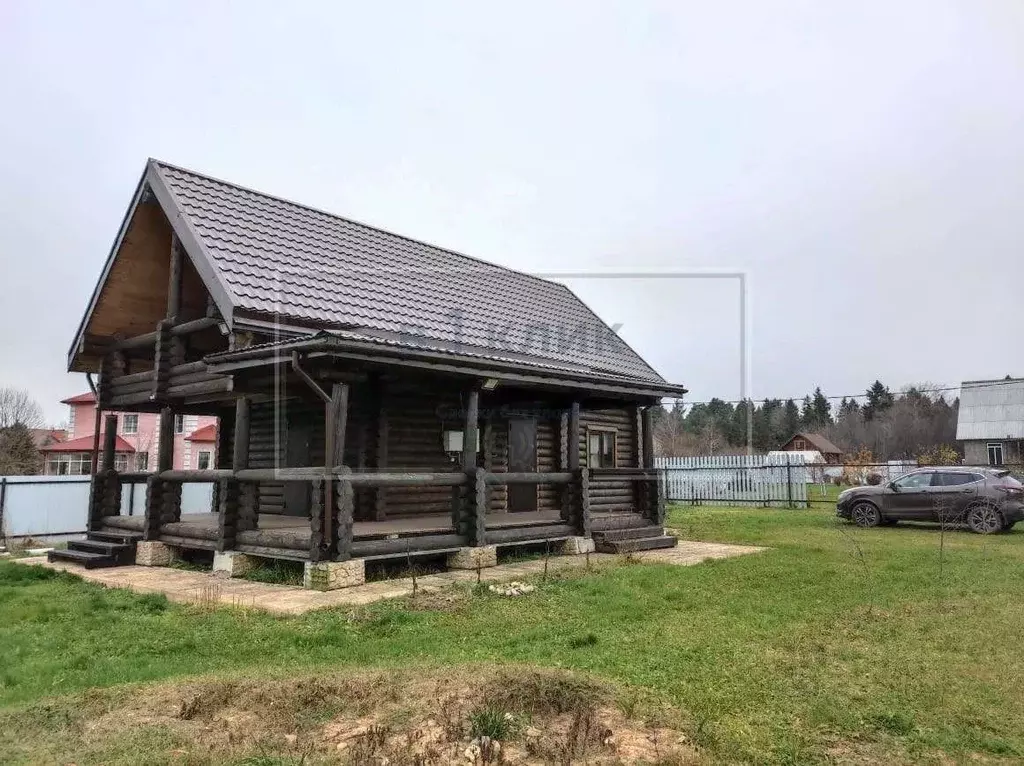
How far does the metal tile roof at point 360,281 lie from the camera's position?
10.4 meters

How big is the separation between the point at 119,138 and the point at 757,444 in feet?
254

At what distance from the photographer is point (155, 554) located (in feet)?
35.1

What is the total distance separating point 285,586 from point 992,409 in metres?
47.8

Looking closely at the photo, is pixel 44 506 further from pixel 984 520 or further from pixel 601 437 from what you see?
pixel 984 520

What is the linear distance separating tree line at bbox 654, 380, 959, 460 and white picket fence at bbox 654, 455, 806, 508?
35.1m

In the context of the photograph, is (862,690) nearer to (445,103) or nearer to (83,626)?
(83,626)

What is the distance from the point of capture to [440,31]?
40.1ft

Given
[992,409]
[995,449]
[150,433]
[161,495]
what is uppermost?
[992,409]

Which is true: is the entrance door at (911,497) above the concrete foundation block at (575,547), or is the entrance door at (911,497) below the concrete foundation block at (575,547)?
above

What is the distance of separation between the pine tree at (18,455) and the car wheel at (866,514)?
3895 centimetres

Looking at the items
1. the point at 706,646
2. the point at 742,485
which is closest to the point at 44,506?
the point at 706,646

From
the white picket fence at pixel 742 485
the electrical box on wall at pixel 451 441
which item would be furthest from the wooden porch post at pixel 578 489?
the white picket fence at pixel 742 485

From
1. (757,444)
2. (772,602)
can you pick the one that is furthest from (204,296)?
(757,444)

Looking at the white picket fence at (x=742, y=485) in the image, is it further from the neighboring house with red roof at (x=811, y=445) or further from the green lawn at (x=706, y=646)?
the neighboring house with red roof at (x=811, y=445)
